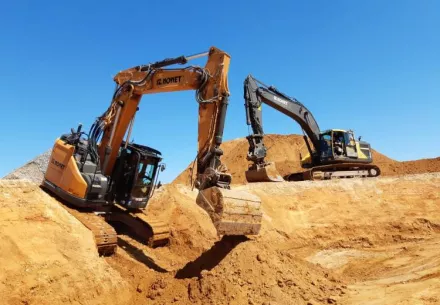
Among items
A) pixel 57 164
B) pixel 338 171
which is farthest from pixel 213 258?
pixel 338 171

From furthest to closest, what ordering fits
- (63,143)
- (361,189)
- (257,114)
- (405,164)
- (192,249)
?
(405,164)
(257,114)
(361,189)
(192,249)
(63,143)

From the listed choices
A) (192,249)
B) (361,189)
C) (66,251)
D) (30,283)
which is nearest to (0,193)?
(66,251)

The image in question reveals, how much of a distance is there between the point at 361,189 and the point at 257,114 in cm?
534

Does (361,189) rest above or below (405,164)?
below

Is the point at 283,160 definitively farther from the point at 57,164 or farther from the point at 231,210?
the point at 231,210

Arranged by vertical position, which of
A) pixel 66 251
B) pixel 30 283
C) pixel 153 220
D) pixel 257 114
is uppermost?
pixel 257 114

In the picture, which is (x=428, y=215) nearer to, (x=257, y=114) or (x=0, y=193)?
(x=257, y=114)

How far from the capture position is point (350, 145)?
60.3 ft

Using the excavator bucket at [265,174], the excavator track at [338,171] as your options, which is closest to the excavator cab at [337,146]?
the excavator track at [338,171]

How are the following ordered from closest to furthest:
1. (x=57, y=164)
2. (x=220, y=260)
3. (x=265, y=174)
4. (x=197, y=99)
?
(x=220, y=260)
(x=197, y=99)
(x=57, y=164)
(x=265, y=174)

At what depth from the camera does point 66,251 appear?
6.43 meters

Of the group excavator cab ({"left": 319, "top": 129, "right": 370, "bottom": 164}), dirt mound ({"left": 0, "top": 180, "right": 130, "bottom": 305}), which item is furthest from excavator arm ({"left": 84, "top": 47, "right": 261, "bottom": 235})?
excavator cab ({"left": 319, "top": 129, "right": 370, "bottom": 164})

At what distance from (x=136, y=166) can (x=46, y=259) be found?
378 centimetres

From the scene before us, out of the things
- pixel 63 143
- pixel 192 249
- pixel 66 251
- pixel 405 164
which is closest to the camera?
pixel 66 251
